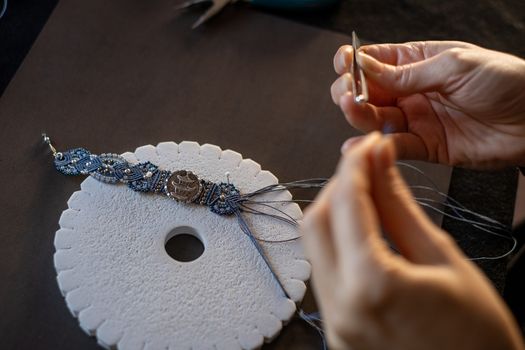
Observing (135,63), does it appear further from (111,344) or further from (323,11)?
(111,344)

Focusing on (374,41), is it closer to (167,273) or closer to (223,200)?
(223,200)

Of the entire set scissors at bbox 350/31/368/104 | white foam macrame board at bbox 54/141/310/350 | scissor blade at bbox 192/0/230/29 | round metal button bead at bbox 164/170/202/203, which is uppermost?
scissors at bbox 350/31/368/104

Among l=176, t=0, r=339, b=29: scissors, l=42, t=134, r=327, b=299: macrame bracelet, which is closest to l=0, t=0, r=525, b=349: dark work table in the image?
l=176, t=0, r=339, b=29: scissors

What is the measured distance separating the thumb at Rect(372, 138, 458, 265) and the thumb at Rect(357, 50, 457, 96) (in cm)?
31

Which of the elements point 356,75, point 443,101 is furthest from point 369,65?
point 443,101

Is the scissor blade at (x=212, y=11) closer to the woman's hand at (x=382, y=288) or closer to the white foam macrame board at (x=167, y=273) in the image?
the white foam macrame board at (x=167, y=273)

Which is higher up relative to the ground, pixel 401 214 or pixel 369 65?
pixel 369 65

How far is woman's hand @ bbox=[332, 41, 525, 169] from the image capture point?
93 cm

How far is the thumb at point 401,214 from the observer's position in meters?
0.63

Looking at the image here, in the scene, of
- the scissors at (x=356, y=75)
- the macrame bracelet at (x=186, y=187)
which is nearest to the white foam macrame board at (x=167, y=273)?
the macrame bracelet at (x=186, y=187)

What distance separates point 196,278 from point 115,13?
0.69 meters

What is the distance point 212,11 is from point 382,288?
3.03ft

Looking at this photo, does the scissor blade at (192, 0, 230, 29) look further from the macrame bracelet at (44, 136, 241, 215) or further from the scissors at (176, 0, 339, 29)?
the macrame bracelet at (44, 136, 241, 215)

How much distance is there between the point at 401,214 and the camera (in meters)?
0.65
